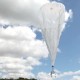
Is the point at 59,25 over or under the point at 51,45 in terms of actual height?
over

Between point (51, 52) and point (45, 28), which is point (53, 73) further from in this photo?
point (45, 28)

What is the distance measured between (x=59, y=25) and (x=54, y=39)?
14.0ft

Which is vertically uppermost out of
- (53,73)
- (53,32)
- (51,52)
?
(53,32)

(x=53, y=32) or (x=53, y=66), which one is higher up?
(x=53, y=32)

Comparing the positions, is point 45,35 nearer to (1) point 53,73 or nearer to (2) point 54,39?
(2) point 54,39

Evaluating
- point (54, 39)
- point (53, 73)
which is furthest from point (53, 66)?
point (54, 39)

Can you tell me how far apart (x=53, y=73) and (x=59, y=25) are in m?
13.2

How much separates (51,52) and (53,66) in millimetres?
3781

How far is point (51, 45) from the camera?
275ft

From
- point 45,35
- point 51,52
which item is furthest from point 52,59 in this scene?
point 45,35

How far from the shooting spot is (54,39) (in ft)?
278

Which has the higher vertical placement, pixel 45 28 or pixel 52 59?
pixel 45 28

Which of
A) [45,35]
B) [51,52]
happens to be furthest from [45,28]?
[51,52]

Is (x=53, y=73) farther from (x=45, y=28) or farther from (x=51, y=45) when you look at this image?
(x=45, y=28)
